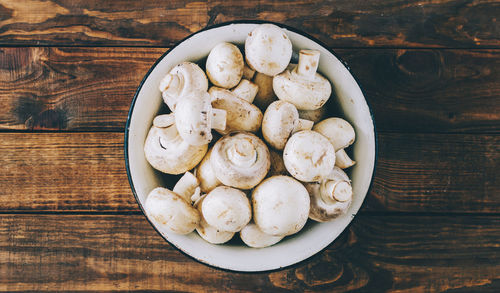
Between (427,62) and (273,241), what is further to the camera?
(427,62)

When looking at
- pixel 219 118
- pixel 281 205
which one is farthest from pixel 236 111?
pixel 281 205

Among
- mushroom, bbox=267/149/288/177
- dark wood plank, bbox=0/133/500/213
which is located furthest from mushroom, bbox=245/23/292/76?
dark wood plank, bbox=0/133/500/213

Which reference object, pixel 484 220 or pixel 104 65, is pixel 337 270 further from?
pixel 104 65

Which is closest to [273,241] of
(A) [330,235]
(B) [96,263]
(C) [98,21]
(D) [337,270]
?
(A) [330,235]

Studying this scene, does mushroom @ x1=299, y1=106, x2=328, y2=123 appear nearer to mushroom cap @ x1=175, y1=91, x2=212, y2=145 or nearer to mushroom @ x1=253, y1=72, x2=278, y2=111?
mushroom @ x1=253, y1=72, x2=278, y2=111

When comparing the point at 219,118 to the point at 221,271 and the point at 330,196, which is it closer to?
the point at 330,196

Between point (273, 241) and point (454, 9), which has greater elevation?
point (454, 9)
